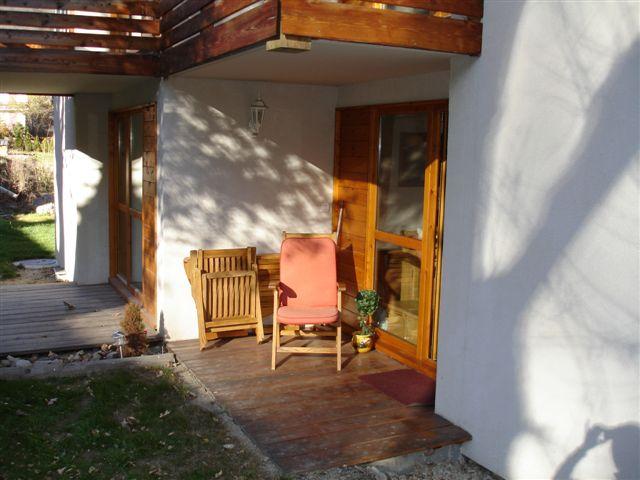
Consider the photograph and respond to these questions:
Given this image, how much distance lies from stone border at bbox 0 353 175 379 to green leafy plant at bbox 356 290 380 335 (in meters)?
1.76

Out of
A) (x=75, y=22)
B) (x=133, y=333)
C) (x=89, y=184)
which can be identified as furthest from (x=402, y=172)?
(x=89, y=184)

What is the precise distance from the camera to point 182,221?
688 centimetres

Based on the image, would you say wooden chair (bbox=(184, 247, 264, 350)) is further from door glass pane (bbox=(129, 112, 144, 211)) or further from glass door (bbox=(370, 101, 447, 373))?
door glass pane (bbox=(129, 112, 144, 211))

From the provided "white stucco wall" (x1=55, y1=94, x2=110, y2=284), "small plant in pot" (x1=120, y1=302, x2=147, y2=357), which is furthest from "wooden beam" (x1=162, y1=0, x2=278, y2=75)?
"white stucco wall" (x1=55, y1=94, x2=110, y2=284)

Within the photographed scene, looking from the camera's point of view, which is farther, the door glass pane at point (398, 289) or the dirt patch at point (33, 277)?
the dirt patch at point (33, 277)

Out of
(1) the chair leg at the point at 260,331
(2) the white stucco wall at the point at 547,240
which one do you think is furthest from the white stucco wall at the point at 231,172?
(2) the white stucco wall at the point at 547,240

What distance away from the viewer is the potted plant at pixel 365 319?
647cm

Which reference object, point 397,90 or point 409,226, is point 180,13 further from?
point 409,226

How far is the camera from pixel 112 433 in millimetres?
4898

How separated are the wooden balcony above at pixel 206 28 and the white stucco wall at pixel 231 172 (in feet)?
1.86

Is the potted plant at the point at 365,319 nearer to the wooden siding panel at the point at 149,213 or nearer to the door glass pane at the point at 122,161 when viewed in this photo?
the wooden siding panel at the point at 149,213

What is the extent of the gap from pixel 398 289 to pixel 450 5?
2.76 meters

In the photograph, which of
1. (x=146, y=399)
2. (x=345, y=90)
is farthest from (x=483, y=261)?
(x=345, y=90)

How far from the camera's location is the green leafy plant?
6461mm
